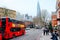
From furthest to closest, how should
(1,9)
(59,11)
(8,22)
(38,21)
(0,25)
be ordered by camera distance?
(38,21) → (1,9) → (59,11) → (8,22) → (0,25)

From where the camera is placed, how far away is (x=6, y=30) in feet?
105

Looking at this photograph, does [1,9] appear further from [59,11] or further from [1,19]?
[1,19]

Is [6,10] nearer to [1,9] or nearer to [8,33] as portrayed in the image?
[1,9]

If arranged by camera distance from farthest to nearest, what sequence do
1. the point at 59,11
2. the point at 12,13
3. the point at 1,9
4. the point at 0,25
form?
the point at 12,13 → the point at 1,9 → the point at 59,11 → the point at 0,25

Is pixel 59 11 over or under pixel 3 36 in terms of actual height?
over

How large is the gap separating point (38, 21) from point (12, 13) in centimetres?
4848

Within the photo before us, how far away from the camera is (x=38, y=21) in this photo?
6009 inches

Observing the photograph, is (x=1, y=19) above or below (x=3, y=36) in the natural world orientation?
above

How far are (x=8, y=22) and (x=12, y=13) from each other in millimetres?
73791

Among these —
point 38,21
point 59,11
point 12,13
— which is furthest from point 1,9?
point 38,21

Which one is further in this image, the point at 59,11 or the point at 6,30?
the point at 59,11

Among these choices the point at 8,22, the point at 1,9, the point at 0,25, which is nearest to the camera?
the point at 0,25

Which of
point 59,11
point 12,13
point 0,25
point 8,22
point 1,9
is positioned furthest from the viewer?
point 12,13

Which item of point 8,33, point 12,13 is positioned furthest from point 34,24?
point 8,33
